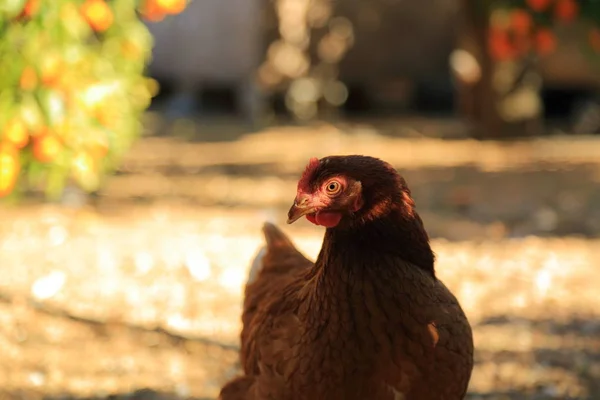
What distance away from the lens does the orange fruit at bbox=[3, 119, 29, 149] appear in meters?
3.27

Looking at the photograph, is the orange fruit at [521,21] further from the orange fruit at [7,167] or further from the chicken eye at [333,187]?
the chicken eye at [333,187]

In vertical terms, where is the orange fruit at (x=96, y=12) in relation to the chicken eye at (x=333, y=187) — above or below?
above

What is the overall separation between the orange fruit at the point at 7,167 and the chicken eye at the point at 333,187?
5.56 feet

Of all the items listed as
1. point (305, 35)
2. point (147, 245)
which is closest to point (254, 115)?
point (305, 35)

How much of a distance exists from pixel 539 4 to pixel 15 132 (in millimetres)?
3216

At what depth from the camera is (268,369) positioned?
229 cm

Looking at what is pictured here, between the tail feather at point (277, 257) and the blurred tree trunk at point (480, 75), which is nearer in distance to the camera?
the tail feather at point (277, 257)

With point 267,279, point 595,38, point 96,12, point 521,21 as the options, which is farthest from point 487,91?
point 267,279

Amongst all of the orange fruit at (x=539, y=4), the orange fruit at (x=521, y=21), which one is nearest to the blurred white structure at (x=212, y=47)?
the orange fruit at (x=521, y=21)

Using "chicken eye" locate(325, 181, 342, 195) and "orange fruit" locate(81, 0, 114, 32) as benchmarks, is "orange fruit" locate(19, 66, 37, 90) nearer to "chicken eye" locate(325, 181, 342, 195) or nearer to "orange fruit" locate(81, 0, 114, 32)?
"orange fruit" locate(81, 0, 114, 32)

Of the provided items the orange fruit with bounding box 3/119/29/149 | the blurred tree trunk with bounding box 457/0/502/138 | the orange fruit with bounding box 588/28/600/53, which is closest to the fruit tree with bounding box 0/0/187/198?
the orange fruit with bounding box 3/119/29/149

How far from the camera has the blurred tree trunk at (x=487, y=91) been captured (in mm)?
7590

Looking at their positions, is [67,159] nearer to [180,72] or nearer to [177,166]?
[177,166]

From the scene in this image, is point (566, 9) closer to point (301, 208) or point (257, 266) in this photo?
point (257, 266)
